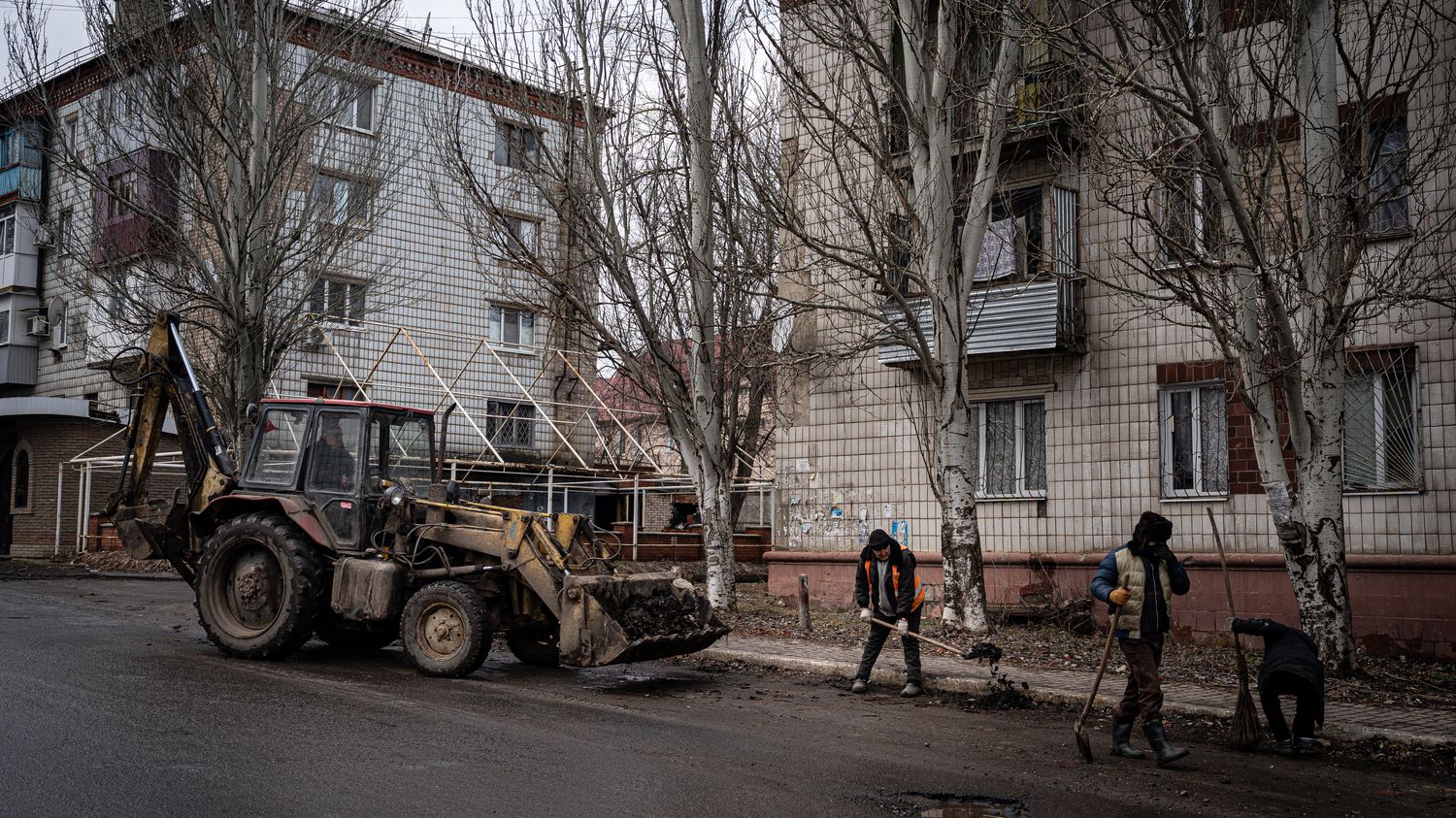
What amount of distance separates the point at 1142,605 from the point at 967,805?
8.54 ft

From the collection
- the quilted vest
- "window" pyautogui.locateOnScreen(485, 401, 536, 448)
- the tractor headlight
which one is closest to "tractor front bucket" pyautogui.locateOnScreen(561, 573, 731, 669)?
the tractor headlight

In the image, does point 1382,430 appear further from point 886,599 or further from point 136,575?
point 136,575

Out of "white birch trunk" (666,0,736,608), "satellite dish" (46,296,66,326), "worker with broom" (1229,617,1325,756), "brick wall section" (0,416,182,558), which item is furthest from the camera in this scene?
"satellite dish" (46,296,66,326)

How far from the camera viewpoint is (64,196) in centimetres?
3372

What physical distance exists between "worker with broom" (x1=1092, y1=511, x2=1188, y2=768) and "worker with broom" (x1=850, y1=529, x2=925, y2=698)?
2720 millimetres

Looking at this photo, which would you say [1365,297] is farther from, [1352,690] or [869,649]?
[869,649]

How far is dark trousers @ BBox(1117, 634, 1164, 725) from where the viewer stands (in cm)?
834

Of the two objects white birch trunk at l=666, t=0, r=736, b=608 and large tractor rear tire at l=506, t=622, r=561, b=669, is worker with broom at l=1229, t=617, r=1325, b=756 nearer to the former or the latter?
large tractor rear tire at l=506, t=622, r=561, b=669

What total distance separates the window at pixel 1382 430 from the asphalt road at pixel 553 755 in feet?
20.8

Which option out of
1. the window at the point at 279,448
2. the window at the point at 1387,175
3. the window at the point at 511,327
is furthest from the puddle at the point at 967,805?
the window at the point at 511,327

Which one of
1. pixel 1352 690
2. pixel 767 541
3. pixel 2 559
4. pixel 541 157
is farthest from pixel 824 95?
pixel 2 559

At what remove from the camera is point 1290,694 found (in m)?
8.68

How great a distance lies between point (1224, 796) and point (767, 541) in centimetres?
1845

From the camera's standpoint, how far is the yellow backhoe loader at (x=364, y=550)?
11258 mm
